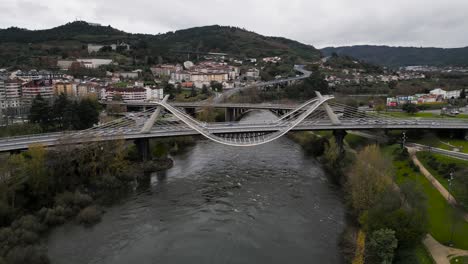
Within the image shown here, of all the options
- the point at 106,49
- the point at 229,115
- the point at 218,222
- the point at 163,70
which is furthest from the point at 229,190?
the point at 106,49

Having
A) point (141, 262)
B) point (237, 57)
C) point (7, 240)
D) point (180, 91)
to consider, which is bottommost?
point (141, 262)

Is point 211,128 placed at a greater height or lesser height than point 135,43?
lesser

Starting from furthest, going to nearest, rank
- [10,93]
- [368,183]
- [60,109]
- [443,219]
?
[10,93]
[60,109]
[368,183]
[443,219]

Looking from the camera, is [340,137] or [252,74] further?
[252,74]

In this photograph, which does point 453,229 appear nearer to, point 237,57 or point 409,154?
point 409,154

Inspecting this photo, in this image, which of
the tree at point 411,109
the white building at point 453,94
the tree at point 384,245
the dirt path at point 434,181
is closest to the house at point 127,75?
the tree at point 411,109

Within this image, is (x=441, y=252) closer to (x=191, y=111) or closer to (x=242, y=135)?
(x=242, y=135)

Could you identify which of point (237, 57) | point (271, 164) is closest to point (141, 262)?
point (271, 164)
